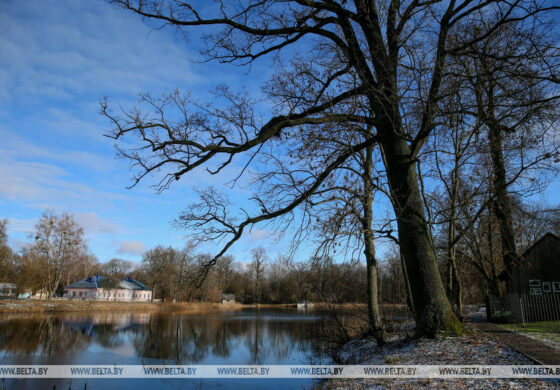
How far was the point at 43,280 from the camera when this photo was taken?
48.6 m

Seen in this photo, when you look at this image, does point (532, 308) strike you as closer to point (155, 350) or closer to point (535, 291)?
point (535, 291)

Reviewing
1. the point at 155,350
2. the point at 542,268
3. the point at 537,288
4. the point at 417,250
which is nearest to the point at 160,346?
the point at 155,350

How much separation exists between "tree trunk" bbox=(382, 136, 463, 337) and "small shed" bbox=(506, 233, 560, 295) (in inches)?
301

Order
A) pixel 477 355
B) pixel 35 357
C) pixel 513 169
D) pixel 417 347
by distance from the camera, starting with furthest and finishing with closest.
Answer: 1. pixel 35 357
2. pixel 513 169
3. pixel 417 347
4. pixel 477 355

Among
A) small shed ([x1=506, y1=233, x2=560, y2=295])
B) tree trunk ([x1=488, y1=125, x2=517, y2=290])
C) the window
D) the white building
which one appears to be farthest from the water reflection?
the white building

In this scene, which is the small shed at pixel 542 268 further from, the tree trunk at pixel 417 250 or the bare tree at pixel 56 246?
the bare tree at pixel 56 246

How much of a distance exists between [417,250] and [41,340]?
1833cm

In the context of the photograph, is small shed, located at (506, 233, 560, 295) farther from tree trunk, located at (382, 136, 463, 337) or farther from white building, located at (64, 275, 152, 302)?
white building, located at (64, 275, 152, 302)

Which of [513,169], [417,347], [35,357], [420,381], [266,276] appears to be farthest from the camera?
[266,276]

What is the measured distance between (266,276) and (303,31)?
7991 centimetres

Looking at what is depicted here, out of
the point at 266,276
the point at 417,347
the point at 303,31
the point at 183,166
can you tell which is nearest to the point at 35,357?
the point at 183,166

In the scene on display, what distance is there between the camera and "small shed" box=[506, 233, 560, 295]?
13.3 meters

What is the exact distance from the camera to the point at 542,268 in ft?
44.3

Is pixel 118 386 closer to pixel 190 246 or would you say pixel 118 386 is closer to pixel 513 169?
pixel 190 246
